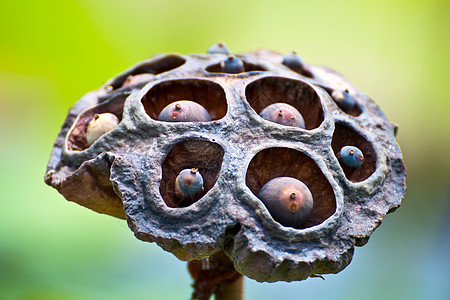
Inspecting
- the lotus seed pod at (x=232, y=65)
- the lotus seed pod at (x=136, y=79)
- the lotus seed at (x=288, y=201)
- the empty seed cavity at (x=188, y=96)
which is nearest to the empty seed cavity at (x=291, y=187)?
the lotus seed at (x=288, y=201)

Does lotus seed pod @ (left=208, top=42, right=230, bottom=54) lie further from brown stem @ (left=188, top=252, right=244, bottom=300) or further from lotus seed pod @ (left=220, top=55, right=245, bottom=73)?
brown stem @ (left=188, top=252, right=244, bottom=300)

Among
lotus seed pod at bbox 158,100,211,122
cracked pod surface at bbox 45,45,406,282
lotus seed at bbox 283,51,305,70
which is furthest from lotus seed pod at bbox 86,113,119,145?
lotus seed at bbox 283,51,305,70

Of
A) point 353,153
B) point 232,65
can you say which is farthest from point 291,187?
point 232,65

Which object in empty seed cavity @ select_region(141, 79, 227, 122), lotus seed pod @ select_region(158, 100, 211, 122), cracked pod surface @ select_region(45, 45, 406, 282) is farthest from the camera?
empty seed cavity @ select_region(141, 79, 227, 122)
